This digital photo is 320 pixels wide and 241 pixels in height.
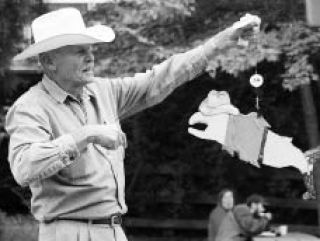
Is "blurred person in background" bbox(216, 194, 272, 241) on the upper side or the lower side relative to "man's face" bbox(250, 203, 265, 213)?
lower

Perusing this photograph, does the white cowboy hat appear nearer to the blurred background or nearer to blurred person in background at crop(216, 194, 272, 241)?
the blurred background

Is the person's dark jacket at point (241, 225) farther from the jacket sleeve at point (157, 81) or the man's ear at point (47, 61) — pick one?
the man's ear at point (47, 61)

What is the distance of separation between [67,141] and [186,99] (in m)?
10.5

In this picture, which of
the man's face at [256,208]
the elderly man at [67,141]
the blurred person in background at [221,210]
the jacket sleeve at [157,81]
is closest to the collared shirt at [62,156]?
the elderly man at [67,141]

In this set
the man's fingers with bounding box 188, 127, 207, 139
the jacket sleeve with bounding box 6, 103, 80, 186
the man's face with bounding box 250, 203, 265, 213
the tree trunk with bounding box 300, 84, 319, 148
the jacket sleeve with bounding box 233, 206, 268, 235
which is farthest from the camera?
the tree trunk with bounding box 300, 84, 319, 148

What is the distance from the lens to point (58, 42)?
3.59 m

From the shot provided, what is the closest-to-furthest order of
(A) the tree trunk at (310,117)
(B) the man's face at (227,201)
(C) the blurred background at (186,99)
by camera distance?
1. (C) the blurred background at (186,99)
2. (B) the man's face at (227,201)
3. (A) the tree trunk at (310,117)

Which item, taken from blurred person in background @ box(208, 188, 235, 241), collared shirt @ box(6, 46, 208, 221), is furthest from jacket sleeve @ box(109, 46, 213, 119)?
blurred person in background @ box(208, 188, 235, 241)

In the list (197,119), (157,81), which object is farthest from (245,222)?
(157,81)

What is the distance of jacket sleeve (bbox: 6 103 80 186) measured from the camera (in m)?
3.26

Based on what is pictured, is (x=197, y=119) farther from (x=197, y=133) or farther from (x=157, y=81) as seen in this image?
(x=157, y=81)

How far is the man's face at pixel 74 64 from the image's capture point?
360 cm

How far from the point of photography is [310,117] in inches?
510

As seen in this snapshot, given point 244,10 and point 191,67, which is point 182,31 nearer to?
point 244,10
